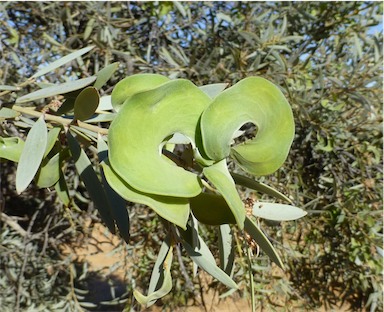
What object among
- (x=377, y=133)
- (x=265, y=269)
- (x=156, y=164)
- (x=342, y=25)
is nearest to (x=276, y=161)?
(x=156, y=164)

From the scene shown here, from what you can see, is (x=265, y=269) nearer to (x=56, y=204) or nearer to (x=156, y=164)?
(x=56, y=204)

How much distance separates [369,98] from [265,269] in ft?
1.68

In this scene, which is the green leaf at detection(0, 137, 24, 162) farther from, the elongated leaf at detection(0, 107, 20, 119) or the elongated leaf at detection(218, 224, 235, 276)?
the elongated leaf at detection(218, 224, 235, 276)

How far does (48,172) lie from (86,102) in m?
0.07

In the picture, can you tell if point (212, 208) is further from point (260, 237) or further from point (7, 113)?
point (7, 113)

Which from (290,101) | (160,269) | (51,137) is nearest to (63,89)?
(51,137)

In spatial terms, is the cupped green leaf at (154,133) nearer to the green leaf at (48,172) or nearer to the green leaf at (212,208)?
the green leaf at (212,208)

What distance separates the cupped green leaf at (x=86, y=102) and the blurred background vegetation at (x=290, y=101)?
80 cm

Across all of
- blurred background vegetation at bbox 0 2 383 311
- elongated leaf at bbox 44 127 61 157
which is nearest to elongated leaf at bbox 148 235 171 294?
elongated leaf at bbox 44 127 61 157

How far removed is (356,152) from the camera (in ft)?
4.14

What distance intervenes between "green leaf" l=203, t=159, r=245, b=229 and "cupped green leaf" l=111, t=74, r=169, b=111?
8cm

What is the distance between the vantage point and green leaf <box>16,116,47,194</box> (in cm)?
33

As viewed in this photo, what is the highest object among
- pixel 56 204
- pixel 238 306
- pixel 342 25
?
pixel 342 25

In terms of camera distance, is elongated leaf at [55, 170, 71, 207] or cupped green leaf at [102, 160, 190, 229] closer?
cupped green leaf at [102, 160, 190, 229]
